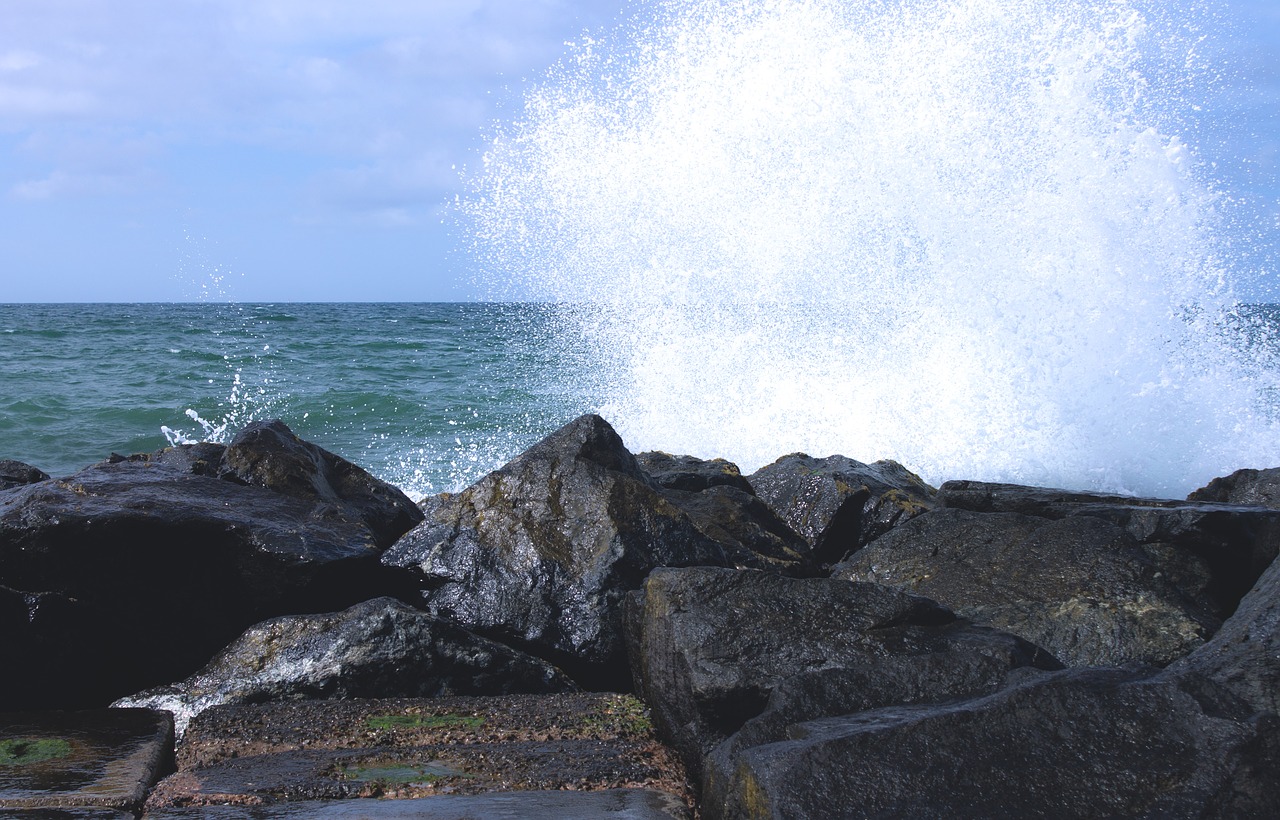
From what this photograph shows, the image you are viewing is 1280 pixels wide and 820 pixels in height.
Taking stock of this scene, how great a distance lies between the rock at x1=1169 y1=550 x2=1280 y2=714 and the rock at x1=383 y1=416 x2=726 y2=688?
1.79 m

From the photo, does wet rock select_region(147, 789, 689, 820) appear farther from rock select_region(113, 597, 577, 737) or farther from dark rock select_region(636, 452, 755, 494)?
dark rock select_region(636, 452, 755, 494)

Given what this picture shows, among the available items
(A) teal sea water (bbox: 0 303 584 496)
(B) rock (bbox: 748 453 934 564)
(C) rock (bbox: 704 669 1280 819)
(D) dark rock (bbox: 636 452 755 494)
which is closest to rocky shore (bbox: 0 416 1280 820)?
(C) rock (bbox: 704 669 1280 819)

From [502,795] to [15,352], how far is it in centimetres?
2025

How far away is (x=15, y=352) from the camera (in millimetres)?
19172

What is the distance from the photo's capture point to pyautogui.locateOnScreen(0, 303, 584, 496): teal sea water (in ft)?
35.1

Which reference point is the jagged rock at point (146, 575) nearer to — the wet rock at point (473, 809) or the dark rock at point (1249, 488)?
the wet rock at point (473, 809)

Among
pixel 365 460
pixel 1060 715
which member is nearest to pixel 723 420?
pixel 365 460

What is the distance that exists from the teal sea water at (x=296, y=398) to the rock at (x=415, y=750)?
584cm

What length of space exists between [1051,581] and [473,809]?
96.5 inches

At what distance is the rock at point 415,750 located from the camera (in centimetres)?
264

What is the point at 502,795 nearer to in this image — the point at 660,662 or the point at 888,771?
the point at 660,662

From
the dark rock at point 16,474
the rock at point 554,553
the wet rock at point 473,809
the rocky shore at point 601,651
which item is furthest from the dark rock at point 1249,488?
the dark rock at point 16,474

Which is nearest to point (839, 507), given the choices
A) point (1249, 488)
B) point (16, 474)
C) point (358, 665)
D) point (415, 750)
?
point (1249, 488)

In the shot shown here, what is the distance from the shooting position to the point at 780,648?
2809mm
